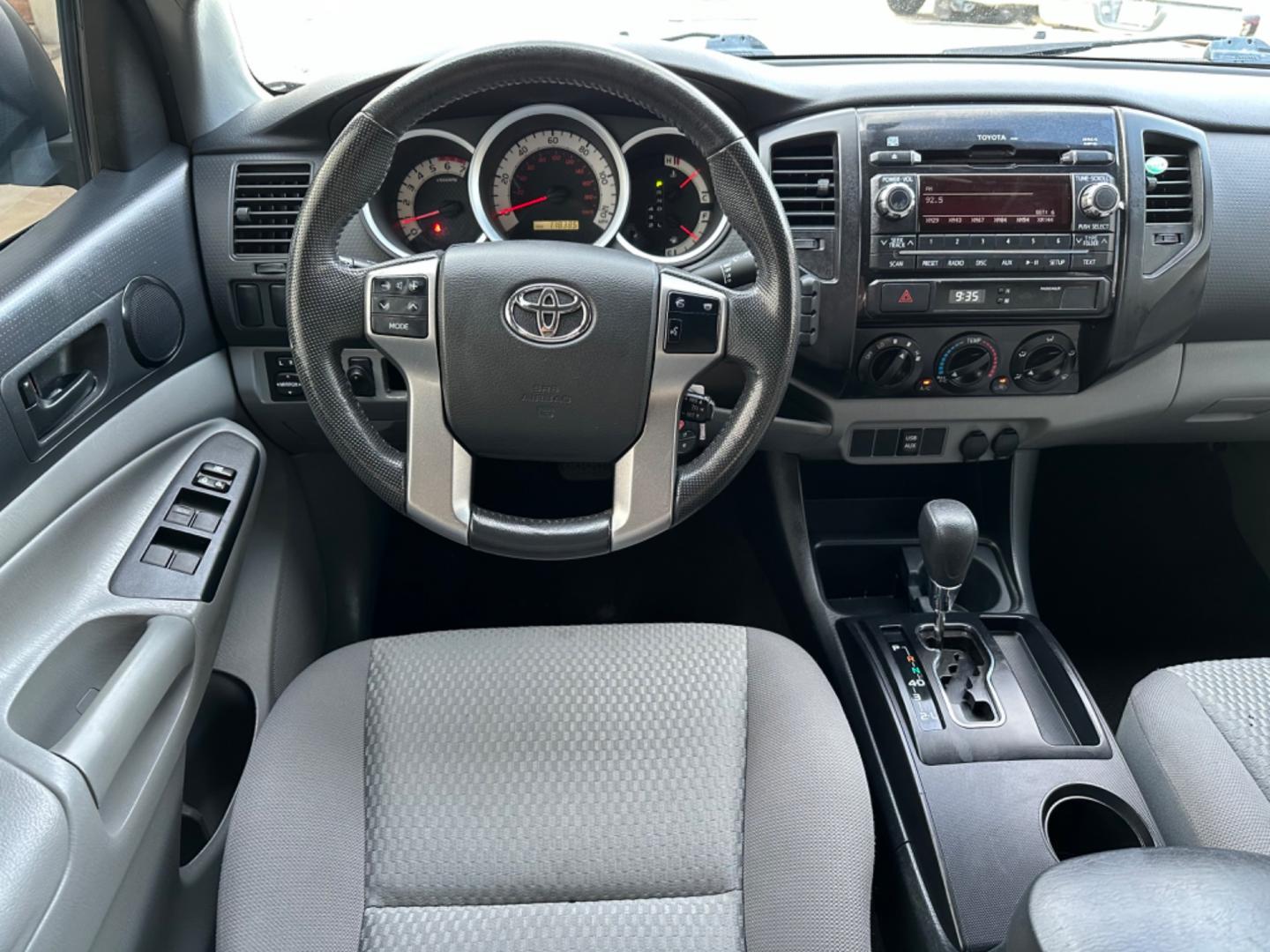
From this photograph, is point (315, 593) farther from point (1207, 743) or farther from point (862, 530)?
point (1207, 743)

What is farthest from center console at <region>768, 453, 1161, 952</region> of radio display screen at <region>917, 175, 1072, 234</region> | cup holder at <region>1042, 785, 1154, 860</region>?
radio display screen at <region>917, 175, 1072, 234</region>

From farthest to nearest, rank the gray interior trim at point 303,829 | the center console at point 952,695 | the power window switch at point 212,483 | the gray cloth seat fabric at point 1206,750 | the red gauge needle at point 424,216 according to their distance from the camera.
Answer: the red gauge needle at point 424,216
the power window switch at point 212,483
the center console at point 952,695
the gray cloth seat fabric at point 1206,750
the gray interior trim at point 303,829

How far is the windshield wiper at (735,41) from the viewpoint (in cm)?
164

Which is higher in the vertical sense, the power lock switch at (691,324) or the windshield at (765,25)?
the windshield at (765,25)

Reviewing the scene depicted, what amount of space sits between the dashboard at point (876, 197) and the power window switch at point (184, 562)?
15.1 inches

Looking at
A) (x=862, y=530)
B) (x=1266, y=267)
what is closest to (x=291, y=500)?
(x=862, y=530)

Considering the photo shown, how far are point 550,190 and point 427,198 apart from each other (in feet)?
0.62

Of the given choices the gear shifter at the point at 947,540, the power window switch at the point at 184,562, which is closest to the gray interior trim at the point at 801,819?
the gear shifter at the point at 947,540

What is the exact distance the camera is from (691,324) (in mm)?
Answer: 1157

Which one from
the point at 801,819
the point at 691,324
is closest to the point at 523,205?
the point at 691,324

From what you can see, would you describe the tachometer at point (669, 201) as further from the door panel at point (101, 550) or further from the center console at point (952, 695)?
the door panel at point (101, 550)

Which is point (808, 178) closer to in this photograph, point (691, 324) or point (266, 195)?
point (691, 324)

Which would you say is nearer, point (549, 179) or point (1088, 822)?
point (1088, 822)

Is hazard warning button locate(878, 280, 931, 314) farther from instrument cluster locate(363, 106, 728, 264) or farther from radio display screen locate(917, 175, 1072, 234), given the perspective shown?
instrument cluster locate(363, 106, 728, 264)
